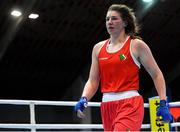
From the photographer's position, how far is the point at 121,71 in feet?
8.33

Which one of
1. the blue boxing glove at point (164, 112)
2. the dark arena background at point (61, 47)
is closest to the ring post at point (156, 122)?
the blue boxing glove at point (164, 112)

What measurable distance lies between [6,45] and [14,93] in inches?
131

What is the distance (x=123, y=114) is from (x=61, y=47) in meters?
10.1

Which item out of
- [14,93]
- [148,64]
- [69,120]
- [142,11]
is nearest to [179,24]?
[142,11]

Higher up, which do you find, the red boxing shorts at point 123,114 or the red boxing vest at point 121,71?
the red boxing vest at point 121,71

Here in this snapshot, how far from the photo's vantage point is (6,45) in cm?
1132

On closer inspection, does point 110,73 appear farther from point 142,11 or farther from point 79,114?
point 142,11

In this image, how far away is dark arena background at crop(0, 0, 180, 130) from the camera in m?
10.7

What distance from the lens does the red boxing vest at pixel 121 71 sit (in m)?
2.53

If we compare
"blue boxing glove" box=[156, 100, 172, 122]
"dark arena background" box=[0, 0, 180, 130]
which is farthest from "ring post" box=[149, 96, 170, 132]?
"dark arena background" box=[0, 0, 180, 130]

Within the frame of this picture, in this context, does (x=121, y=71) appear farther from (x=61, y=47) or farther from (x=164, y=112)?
(x=61, y=47)

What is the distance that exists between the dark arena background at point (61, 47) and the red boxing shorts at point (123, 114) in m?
7.82

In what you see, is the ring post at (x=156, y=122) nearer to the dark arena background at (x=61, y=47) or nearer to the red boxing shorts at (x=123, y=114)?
the red boxing shorts at (x=123, y=114)

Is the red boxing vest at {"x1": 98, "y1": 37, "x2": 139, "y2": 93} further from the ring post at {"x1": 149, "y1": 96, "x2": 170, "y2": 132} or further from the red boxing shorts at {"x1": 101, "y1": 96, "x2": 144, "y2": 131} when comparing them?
the ring post at {"x1": 149, "y1": 96, "x2": 170, "y2": 132}
